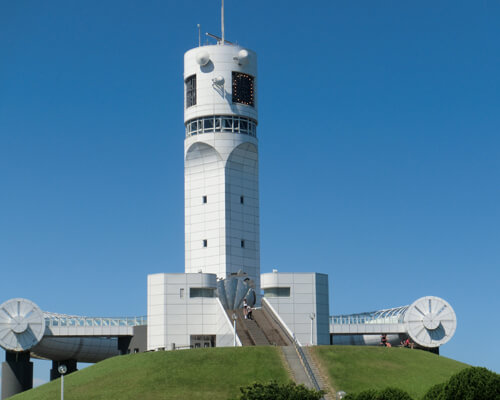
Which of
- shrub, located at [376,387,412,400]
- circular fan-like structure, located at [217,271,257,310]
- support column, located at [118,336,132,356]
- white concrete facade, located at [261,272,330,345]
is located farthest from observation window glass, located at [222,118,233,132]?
shrub, located at [376,387,412,400]

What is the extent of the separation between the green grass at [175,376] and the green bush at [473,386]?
59.8ft

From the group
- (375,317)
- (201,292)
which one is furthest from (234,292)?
(375,317)

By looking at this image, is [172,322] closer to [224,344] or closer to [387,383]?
[224,344]

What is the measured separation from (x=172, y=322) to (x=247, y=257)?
14.1m

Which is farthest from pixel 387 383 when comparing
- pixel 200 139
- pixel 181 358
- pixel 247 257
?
pixel 200 139

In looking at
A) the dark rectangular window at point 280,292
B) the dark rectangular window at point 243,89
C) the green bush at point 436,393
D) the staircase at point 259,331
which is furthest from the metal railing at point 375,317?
the green bush at point 436,393

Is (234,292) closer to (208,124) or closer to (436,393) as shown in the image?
(208,124)

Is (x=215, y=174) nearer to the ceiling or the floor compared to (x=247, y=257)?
nearer to the ceiling

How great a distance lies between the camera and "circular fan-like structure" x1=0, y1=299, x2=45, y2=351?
326 feet

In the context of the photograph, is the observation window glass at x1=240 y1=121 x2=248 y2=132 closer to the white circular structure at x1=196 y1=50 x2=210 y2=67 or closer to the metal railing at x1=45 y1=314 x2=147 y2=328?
the white circular structure at x1=196 y1=50 x2=210 y2=67

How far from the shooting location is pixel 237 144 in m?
102

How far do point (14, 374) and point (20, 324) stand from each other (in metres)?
6.54

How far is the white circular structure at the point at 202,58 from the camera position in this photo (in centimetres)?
10231

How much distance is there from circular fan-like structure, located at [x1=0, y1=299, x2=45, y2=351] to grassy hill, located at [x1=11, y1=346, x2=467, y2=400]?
23.8m
